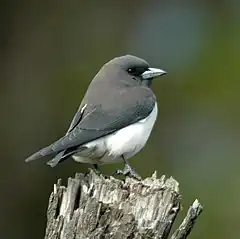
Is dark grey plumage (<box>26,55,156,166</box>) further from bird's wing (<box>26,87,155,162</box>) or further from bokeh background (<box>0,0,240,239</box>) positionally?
bokeh background (<box>0,0,240,239</box>)

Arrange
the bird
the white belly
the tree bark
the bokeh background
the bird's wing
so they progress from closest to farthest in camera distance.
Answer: the tree bark < the bird's wing < the bird < the white belly < the bokeh background

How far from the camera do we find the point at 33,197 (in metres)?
11.1

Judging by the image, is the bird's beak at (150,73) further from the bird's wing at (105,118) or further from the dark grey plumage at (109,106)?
the bird's wing at (105,118)

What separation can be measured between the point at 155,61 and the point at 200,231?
182cm

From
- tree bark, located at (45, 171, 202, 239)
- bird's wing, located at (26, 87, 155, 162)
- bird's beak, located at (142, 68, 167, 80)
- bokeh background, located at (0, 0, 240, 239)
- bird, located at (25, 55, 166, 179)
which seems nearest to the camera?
tree bark, located at (45, 171, 202, 239)

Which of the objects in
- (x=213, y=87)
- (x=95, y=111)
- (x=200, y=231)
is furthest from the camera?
(x=213, y=87)

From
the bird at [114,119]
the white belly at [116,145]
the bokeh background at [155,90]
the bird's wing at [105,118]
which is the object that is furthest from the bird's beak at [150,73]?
the bokeh background at [155,90]

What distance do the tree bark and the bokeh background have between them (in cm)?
533

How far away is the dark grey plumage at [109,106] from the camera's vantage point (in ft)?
20.2

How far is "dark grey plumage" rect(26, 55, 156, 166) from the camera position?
616cm

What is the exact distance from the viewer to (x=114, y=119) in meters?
6.45

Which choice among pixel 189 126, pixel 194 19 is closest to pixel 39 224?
pixel 189 126

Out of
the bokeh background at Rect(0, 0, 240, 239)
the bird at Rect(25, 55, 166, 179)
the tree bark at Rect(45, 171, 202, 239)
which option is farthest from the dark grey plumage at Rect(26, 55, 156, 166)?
the bokeh background at Rect(0, 0, 240, 239)

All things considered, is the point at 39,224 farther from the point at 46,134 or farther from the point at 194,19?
the point at 194,19
